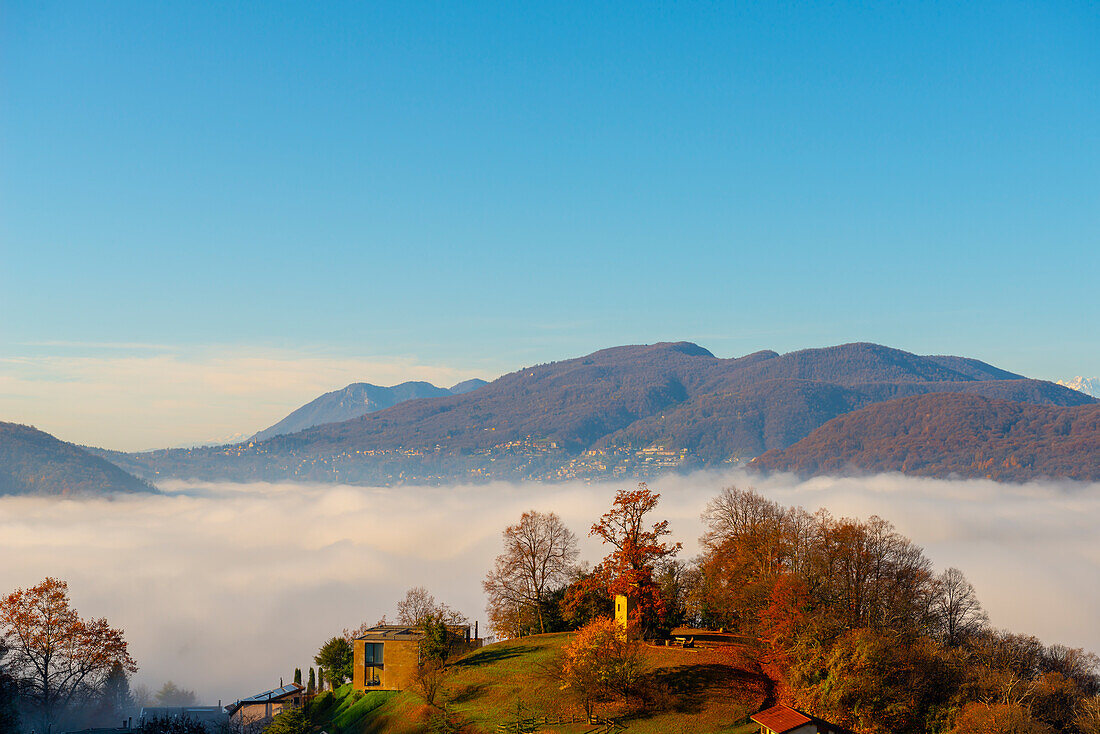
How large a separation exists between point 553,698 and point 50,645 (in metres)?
54.3

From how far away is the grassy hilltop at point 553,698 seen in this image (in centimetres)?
5284

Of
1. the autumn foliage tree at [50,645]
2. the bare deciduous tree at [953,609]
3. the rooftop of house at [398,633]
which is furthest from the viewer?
the autumn foliage tree at [50,645]

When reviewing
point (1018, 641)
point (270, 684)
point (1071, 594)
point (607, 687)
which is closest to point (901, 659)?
point (607, 687)

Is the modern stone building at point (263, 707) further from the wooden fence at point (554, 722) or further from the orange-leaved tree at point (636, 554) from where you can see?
the wooden fence at point (554, 722)

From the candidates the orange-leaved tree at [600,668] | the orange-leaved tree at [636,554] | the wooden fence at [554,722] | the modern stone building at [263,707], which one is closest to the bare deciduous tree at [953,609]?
the orange-leaved tree at [636,554]

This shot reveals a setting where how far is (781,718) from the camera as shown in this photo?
160 ft

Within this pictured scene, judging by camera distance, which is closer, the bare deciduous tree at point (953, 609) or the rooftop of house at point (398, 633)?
the rooftop of house at point (398, 633)

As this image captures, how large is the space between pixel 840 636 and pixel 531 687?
22027mm

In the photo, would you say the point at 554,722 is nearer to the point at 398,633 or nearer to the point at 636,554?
the point at 636,554

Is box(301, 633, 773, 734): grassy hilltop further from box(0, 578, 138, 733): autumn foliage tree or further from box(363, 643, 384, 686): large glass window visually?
box(0, 578, 138, 733): autumn foliage tree

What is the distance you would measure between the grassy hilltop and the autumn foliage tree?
92.1 ft

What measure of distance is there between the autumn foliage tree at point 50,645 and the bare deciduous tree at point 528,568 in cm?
3856

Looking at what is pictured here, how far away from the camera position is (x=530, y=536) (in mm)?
82500

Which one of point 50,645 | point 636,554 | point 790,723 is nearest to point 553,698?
point 636,554
